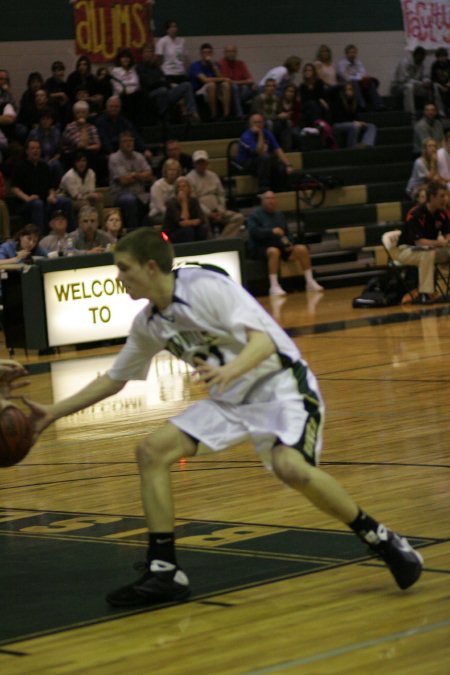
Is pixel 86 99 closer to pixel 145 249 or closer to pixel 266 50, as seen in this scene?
pixel 266 50

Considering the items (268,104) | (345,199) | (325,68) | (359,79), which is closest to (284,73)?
(325,68)

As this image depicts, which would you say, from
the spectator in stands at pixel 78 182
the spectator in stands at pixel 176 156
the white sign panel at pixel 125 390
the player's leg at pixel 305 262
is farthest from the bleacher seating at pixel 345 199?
the white sign panel at pixel 125 390

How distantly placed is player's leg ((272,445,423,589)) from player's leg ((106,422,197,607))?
387 millimetres

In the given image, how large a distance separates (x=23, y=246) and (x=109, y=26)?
8123 millimetres

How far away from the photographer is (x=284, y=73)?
78.4ft

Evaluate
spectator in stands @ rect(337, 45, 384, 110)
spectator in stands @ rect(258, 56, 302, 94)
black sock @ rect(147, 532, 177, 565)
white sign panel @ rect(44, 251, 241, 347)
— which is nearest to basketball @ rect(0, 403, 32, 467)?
black sock @ rect(147, 532, 177, 565)

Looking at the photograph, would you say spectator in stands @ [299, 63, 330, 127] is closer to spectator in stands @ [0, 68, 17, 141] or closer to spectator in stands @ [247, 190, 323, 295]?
spectator in stands @ [247, 190, 323, 295]

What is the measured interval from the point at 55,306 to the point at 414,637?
10.7m

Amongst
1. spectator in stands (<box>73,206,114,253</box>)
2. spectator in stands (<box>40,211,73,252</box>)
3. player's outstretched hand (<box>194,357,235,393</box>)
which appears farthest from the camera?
spectator in stands (<box>40,211,73,252</box>)

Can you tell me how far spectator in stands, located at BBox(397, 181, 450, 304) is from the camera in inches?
670

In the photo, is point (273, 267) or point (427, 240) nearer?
point (427, 240)

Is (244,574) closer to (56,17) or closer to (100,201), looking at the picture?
(100,201)

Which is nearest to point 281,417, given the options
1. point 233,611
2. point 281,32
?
point 233,611

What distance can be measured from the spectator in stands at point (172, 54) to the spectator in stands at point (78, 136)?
10.7ft
